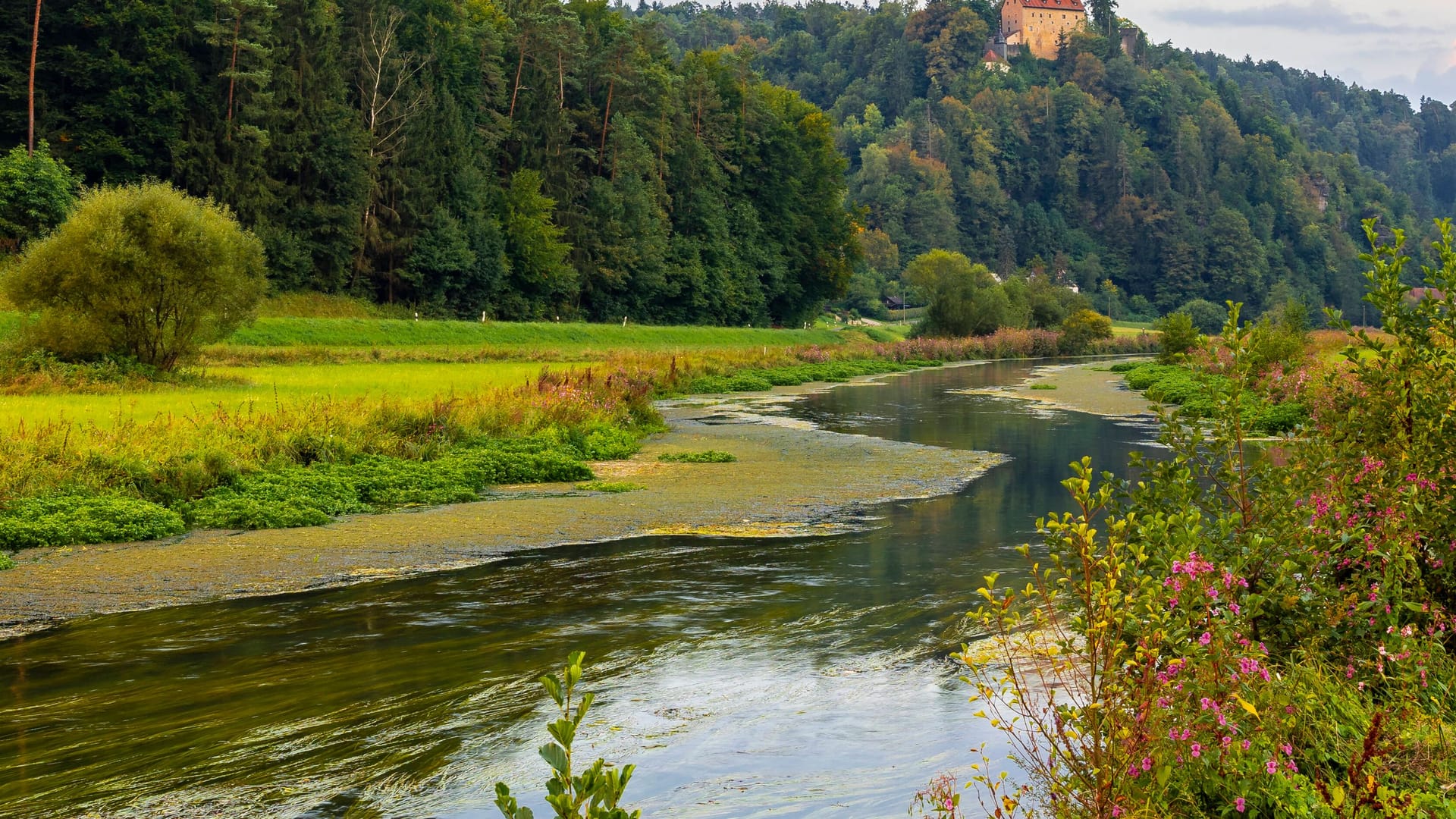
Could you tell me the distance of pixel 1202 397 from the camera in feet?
41.6

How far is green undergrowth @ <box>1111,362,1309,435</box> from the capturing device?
290 inches

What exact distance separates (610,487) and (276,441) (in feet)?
16.3

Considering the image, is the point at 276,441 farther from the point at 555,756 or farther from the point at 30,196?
the point at 30,196

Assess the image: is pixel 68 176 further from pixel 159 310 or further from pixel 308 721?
pixel 308 721

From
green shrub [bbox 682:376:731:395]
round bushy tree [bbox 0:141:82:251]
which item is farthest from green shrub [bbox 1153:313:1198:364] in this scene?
round bushy tree [bbox 0:141:82:251]

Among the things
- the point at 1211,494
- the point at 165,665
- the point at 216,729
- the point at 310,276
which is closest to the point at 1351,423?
the point at 1211,494

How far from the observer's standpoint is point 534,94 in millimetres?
81812

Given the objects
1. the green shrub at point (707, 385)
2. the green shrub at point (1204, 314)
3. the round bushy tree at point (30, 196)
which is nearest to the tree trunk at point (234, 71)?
the round bushy tree at point (30, 196)

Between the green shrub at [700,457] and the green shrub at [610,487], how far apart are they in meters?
3.16

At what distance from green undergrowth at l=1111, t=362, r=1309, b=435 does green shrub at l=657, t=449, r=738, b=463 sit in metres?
7.57

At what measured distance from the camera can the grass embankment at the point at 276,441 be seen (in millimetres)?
13969

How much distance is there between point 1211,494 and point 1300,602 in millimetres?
900

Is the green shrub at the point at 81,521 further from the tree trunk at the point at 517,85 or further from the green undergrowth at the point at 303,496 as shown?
the tree trunk at the point at 517,85

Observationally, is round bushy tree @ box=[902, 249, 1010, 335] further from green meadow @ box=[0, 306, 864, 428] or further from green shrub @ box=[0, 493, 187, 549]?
green shrub @ box=[0, 493, 187, 549]
